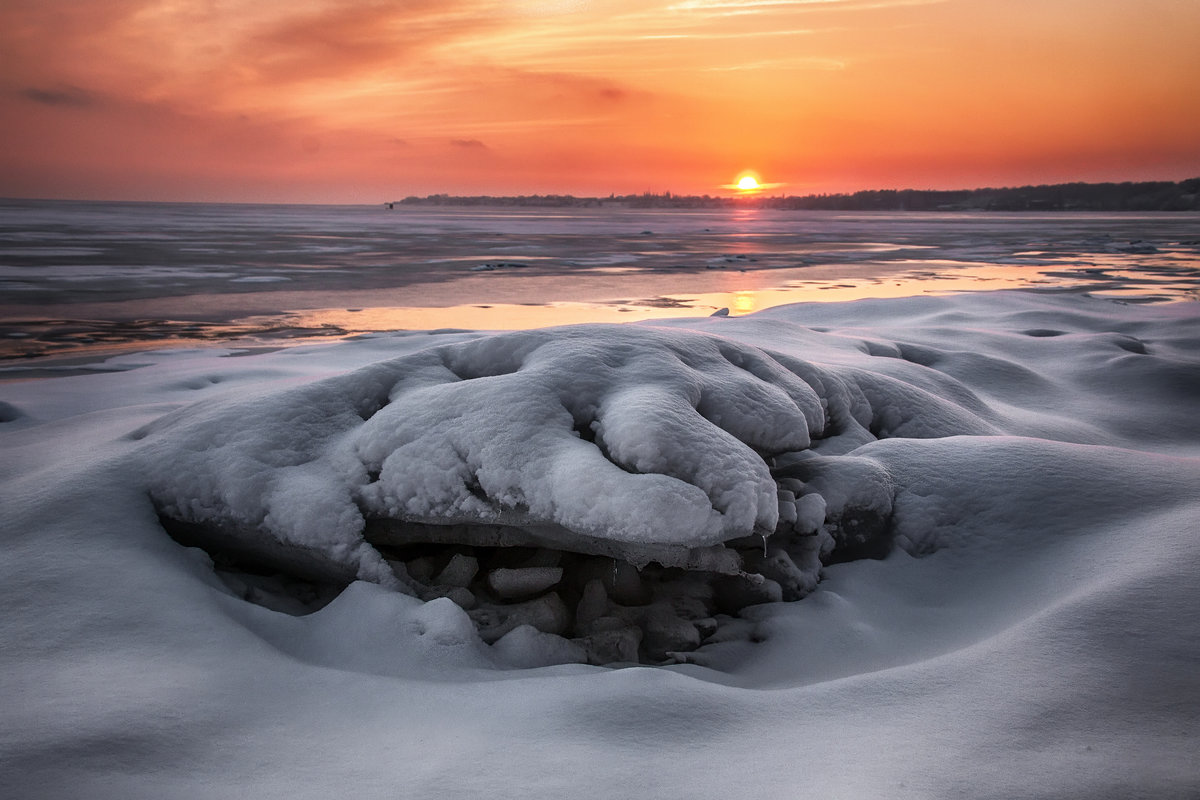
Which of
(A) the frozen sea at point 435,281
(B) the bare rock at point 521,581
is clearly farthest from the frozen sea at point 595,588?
(A) the frozen sea at point 435,281

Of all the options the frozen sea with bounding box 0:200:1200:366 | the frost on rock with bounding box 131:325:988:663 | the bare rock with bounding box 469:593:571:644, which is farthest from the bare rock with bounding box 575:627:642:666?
the frozen sea with bounding box 0:200:1200:366

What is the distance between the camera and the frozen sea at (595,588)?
1665mm

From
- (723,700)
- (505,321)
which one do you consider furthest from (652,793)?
(505,321)

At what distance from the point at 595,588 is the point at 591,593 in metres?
0.02

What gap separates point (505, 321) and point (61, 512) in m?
6.76

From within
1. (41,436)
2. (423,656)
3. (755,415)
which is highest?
(755,415)

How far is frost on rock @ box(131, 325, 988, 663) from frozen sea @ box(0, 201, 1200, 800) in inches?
0.5

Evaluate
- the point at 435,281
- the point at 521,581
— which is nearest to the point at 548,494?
the point at 521,581

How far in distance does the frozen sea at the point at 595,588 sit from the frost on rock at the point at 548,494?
12mm

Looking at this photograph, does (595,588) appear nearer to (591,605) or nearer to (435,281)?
(591,605)

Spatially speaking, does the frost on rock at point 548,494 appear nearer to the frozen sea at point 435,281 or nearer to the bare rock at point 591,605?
the bare rock at point 591,605

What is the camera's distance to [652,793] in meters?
1.58

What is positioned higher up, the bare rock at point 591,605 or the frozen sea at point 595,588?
the frozen sea at point 595,588

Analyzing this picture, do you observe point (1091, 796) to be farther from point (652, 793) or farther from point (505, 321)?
point (505, 321)
